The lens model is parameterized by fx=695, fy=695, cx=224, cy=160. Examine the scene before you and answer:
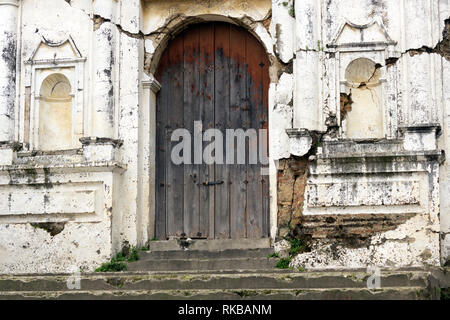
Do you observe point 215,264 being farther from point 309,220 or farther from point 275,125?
point 275,125

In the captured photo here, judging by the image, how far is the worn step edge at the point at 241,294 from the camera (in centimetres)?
739

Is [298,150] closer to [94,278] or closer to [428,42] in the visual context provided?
[428,42]

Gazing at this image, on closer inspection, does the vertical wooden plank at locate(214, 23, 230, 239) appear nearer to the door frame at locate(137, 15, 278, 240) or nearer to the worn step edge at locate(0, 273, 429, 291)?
the door frame at locate(137, 15, 278, 240)

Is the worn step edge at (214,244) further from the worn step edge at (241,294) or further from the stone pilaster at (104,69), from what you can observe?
the worn step edge at (241,294)

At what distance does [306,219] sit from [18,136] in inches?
179

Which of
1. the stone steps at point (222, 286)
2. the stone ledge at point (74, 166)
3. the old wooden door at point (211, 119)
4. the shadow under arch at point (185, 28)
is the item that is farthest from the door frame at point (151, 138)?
the stone steps at point (222, 286)

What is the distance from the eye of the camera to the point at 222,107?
10547 millimetres

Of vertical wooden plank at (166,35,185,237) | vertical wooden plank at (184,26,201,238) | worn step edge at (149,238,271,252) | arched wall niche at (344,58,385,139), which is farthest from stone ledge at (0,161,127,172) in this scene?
arched wall niche at (344,58,385,139)

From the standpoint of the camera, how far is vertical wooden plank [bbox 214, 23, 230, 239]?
10.4 metres

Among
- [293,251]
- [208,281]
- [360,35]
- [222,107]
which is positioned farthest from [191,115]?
[208,281]

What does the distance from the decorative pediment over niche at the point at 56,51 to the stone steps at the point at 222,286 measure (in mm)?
3619

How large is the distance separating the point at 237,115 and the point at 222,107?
266mm
